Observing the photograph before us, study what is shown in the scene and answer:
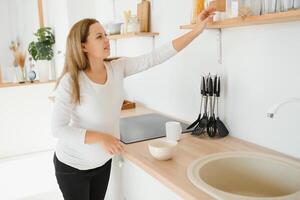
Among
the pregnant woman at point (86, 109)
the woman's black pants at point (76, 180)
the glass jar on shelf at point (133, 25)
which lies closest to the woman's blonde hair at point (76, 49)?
the pregnant woman at point (86, 109)

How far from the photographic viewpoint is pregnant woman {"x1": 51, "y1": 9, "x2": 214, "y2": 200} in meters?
1.52

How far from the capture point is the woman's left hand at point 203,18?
166 cm

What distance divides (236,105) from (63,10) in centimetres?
273

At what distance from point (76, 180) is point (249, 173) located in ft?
2.83

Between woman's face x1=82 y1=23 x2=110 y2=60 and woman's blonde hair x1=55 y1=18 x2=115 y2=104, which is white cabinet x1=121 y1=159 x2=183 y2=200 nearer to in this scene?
woman's blonde hair x1=55 y1=18 x2=115 y2=104

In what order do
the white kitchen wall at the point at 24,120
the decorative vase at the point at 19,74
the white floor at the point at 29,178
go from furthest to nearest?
1. the decorative vase at the point at 19,74
2. the white kitchen wall at the point at 24,120
3. the white floor at the point at 29,178

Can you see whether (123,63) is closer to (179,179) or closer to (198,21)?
(198,21)

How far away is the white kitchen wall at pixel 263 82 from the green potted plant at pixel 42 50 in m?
2.83

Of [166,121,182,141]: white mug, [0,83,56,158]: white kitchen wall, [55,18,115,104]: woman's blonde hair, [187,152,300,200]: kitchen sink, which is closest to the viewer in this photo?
[187,152,300,200]: kitchen sink

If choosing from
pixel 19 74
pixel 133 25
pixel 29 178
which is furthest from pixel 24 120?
pixel 133 25

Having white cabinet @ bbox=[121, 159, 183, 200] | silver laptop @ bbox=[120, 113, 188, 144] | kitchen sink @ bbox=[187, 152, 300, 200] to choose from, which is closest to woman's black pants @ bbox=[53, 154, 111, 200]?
white cabinet @ bbox=[121, 159, 183, 200]

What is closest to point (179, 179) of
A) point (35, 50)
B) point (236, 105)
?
point (236, 105)

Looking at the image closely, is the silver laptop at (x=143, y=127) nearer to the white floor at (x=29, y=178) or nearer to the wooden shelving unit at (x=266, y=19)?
the wooden shelving unit at (x=266, y=19)

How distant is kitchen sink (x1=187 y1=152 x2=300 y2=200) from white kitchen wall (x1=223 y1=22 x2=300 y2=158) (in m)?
0.12
